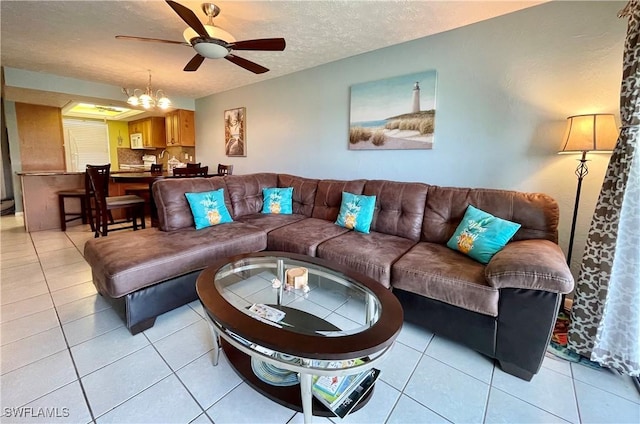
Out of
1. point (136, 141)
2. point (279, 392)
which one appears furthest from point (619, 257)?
point (136, 141)

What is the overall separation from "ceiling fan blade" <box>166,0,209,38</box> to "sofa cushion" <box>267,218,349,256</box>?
172 centimetres

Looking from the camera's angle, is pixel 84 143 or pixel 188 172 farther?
pixel 84 143

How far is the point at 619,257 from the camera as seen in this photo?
4.98 feet

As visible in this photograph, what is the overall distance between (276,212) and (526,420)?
9.12ft

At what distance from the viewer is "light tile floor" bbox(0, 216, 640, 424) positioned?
130cm

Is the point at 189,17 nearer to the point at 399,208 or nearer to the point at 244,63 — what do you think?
the point at 244,63

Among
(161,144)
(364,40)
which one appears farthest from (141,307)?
(161,144)

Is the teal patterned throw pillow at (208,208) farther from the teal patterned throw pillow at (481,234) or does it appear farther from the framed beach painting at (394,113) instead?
the teal patterned throw pillow at (481,234)

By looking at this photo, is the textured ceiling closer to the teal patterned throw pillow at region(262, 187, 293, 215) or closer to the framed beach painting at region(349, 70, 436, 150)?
the framed beach painting at region(349, 70, 436, 150)

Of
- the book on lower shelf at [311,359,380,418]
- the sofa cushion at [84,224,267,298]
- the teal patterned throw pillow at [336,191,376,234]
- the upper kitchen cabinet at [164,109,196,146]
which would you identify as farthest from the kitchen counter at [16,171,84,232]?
the book on lower shelf at [311,359,380,418]

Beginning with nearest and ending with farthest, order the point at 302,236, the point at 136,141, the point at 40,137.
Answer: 1. the point at 302,236
2. the point at 40,137
3. the point at 136,141

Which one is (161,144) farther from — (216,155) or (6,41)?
(6,41)

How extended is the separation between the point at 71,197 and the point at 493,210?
5.95m

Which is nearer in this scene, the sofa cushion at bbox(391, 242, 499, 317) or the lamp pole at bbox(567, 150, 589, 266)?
the sofa cushion at bbox(391, 242, 499, 317)
